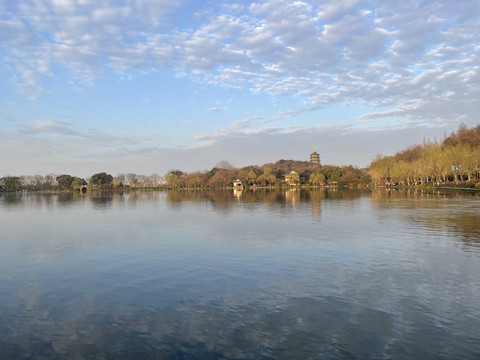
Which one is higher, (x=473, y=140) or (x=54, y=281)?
(x=473, y=140)

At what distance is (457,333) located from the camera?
8016 mm

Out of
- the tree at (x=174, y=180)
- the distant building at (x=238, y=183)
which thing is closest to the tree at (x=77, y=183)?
the tree at (x=174, y=180)

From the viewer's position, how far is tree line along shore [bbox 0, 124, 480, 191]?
78062 mm

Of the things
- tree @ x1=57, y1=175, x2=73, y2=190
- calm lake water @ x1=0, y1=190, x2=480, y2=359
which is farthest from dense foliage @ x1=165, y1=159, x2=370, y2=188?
calm lake water @ x1=0, y1=190, x2=480, y2=359

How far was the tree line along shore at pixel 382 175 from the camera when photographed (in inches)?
3073

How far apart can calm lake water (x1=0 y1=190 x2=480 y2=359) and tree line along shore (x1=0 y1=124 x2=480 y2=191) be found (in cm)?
6346

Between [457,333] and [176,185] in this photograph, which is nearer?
[457,333]

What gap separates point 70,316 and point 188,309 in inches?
128

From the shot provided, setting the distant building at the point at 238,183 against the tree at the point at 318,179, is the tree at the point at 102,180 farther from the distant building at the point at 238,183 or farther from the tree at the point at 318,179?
the tree at the point at 318,179

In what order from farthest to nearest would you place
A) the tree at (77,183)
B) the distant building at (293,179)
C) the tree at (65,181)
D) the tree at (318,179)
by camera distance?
the tree at (65,181), the tree at (77,183), the distant building at (293,179), the tree at (318,179)

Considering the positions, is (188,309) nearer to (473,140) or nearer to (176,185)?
(473,140)

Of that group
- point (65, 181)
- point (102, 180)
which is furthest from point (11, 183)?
point (102, 180)

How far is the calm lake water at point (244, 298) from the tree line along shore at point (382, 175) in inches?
2498

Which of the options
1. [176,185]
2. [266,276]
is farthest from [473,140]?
[176,185]
